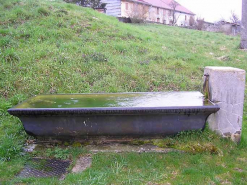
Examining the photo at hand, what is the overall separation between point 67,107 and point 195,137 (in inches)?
74.3

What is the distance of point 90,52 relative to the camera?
6957mm

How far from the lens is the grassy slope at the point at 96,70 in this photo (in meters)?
3.00

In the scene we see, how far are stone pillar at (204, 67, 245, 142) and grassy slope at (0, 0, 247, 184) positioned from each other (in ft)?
0.67

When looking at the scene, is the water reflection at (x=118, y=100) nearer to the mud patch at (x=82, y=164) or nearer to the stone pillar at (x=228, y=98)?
the stone pillar at (x=228, y=98)

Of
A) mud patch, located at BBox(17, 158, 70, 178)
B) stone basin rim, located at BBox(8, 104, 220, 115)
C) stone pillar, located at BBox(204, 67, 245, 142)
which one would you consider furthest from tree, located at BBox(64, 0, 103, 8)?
mud patch, located at BBox(17, 158, 70, 178)

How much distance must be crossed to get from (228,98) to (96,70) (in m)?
3.53

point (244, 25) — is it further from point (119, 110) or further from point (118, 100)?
point (119, 110)

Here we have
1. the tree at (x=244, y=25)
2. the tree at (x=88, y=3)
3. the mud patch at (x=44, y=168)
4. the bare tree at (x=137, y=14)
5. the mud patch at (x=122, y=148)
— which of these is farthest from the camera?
the bare tree at (x=137, y=14)

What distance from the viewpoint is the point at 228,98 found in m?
3.53

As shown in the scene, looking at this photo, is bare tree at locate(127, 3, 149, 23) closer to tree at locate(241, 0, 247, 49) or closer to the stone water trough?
tree at locate(241, 0, 247, 49)

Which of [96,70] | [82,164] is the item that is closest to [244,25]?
[96,70]

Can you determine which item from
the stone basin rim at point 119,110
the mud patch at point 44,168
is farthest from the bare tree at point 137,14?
the mud patch at point 44,168

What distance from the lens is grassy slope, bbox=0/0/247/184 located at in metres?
3.00

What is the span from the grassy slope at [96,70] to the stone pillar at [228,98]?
20cm
